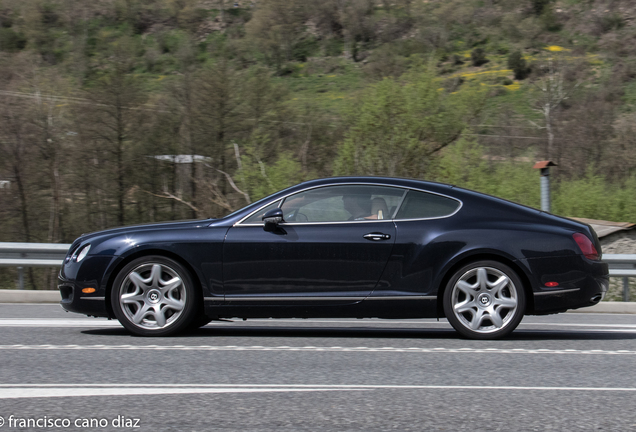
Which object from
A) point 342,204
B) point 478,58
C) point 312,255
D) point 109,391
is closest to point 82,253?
point 312,255

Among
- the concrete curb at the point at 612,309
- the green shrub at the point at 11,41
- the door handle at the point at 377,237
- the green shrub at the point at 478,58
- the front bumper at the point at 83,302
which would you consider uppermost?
the green shrub at the point at 11,41

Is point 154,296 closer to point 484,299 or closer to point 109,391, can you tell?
point 109,391

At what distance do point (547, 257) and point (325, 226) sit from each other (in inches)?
75.0

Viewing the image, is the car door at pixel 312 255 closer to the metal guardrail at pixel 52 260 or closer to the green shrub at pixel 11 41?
the metal guardrail at pixel 52 260

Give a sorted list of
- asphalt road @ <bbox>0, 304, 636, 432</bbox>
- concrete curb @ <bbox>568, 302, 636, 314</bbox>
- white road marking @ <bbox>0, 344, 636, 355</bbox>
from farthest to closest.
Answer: concrete curb @ <bbox>568, 302, 636, 314</bbox>
white road marking @ <bbox>0, 344, 636, 355</bbox>
asphalt road @ <bbox>0, 304, 636, 432</bbox>

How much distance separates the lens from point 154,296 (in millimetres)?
6617

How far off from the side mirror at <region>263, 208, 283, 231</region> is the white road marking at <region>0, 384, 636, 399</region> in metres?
2.05

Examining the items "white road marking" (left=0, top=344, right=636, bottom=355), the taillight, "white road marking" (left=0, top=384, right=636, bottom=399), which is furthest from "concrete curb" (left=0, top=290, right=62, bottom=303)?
the taillight

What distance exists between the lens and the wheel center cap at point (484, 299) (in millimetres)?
6527

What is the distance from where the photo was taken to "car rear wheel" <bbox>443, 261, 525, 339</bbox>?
6500 mm

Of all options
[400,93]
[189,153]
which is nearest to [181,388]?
[400,93]

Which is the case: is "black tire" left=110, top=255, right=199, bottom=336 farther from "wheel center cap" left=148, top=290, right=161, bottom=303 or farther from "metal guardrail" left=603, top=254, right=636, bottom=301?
"metal guardrail" left=603, top=254, right=636, bottom=301

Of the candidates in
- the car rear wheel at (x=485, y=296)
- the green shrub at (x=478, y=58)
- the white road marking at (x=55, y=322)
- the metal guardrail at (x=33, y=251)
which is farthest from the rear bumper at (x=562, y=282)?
the green shrub at (x=478, y=58)

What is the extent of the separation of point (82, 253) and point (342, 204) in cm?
234
